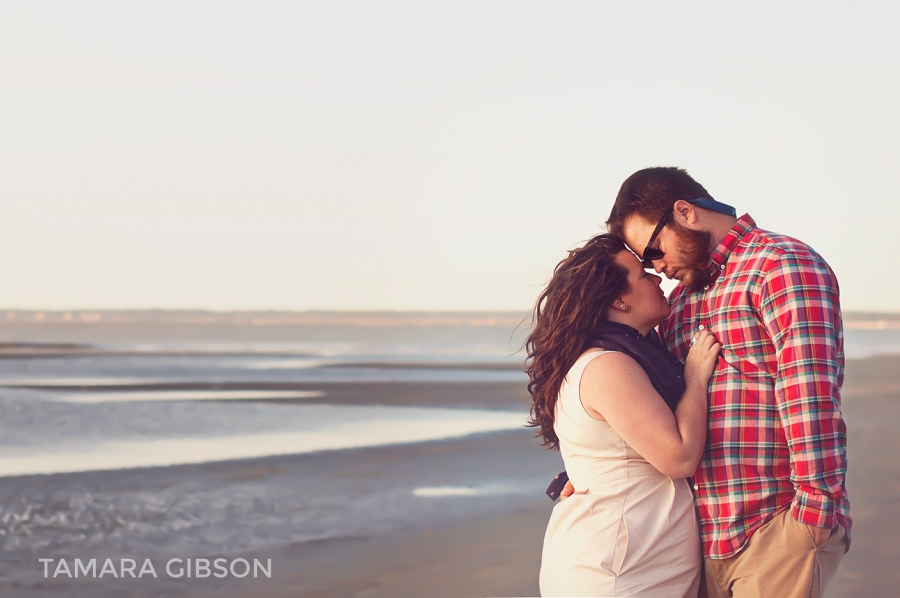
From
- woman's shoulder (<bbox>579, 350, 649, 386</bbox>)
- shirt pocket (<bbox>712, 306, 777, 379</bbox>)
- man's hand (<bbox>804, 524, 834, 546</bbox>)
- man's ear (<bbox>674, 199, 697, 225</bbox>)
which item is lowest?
man's hand (<bbox>804, 524, 834, 546</bbox>)

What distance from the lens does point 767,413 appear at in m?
2.43

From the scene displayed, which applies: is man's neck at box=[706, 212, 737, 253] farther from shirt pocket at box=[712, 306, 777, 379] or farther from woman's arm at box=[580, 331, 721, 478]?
woman's arm at box=[580, 331, 721, 478]

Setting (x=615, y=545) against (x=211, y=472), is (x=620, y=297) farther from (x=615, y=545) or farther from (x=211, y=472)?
(x=211, y=472)

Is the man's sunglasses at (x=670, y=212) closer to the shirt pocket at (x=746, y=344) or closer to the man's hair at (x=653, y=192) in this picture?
the man's hair at (x=653, y=192)

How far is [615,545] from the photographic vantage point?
2477mm

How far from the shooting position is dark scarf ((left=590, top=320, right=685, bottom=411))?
2.52 m

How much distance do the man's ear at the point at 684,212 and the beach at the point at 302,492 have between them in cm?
340

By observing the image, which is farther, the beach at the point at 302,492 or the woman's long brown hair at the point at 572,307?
the beach at the point at 302,492

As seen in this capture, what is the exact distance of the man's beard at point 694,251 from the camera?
8.87 ft

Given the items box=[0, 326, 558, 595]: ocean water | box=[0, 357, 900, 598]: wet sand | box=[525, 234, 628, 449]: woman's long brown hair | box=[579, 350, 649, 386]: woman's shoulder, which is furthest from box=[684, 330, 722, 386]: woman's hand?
box=[0, 326, 558, 595]: ocean water

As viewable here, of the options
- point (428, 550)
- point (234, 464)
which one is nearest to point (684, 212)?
point (428, 550)

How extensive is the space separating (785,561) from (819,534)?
140mm

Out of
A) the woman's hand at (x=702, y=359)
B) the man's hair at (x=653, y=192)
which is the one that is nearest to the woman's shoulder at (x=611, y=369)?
the woman's hand at (x=702, y=359)

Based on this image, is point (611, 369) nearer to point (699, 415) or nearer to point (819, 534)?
point (699, 415)
